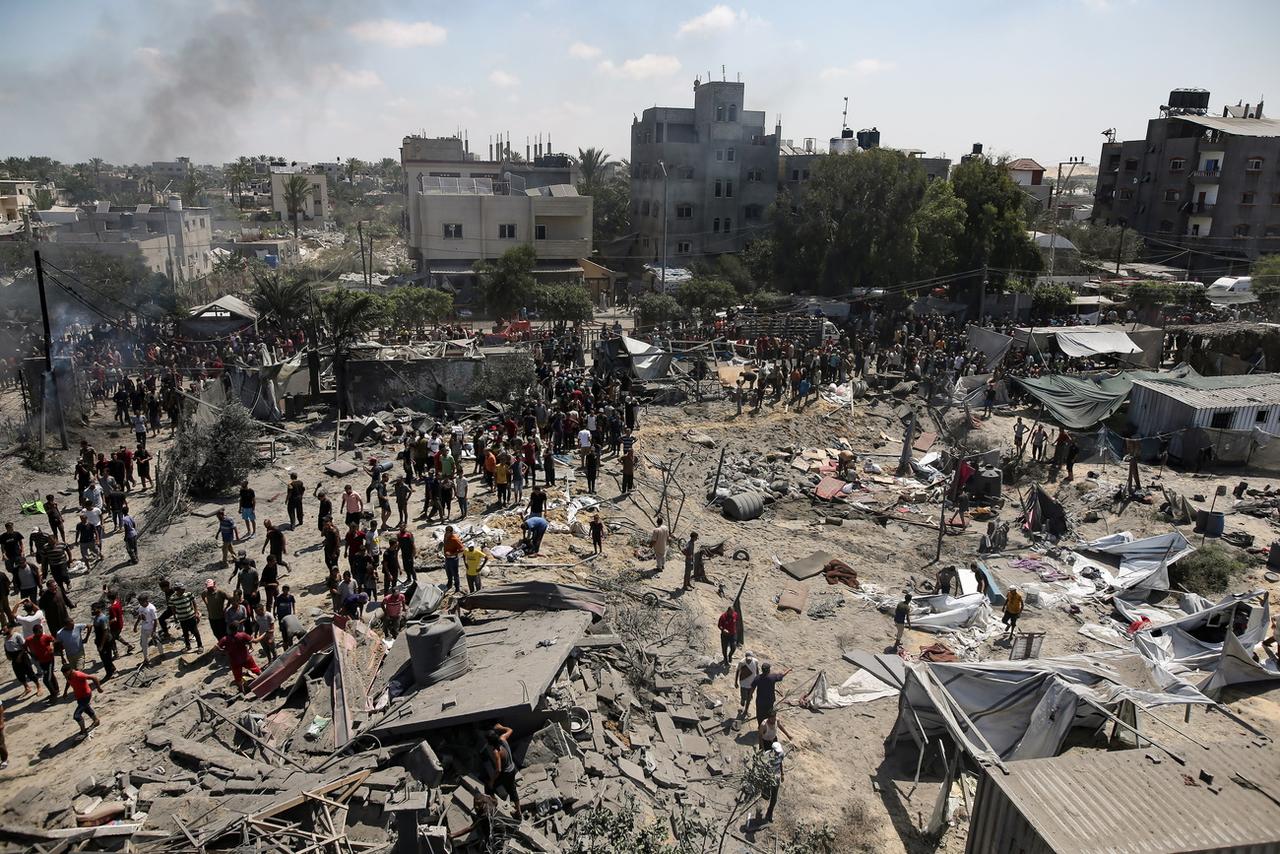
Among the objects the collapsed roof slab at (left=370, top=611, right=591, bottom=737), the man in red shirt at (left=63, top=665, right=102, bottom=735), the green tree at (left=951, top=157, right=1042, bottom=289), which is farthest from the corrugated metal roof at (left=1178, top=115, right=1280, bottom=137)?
the man in red shirt at (left=63, top=665, right=102, bottom=735)

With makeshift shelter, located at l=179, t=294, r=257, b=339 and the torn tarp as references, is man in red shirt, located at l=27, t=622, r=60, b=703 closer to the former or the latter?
the torn tarp

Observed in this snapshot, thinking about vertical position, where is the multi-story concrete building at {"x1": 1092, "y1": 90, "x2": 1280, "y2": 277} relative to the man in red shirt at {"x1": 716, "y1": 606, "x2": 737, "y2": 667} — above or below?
above

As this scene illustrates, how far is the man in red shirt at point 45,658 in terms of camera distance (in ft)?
34.4

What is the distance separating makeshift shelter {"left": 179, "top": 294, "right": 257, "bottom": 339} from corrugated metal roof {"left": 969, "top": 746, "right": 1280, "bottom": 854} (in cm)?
3010

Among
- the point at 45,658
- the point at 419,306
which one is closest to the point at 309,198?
the point at 419,306

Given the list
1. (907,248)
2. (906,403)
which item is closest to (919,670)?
(906,403)

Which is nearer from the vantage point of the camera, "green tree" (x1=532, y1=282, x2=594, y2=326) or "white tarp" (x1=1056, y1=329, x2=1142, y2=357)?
"white tarp" (x1=1056, y1=329, x2=1142, y2=357)

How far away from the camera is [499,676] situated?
966cm

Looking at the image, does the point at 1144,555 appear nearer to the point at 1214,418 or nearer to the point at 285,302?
the point at 1214,418

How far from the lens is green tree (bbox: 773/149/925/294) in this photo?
38875 millimetres

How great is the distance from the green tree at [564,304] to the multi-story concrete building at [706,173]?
1302cm

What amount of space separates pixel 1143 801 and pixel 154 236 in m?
49.7

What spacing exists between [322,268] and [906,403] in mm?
43857

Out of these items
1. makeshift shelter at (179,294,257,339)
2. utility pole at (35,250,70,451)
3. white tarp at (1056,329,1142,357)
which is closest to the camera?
utility pole at (35,250,70,451)
